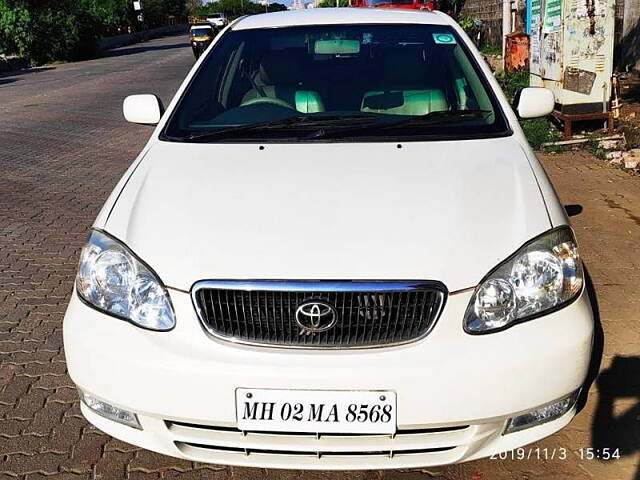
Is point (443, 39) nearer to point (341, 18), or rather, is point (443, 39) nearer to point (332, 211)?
point (341, 18)

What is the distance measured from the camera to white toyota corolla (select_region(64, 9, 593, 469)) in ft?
7.36

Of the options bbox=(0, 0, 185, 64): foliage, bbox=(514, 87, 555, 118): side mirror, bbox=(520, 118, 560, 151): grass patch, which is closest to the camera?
bbox=(514, 87, 555, 118): side mirror

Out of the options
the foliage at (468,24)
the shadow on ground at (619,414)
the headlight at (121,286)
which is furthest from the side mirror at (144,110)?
the foliage at (468,24)

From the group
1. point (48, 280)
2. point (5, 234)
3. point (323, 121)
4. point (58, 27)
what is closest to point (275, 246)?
point (323, 121)

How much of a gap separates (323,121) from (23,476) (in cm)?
196

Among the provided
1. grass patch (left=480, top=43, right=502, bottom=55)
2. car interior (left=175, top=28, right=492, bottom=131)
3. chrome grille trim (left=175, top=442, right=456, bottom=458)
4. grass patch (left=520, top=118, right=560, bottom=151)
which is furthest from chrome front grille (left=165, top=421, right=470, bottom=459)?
grass patch (left=480, top=43, right=502, bottom=55)

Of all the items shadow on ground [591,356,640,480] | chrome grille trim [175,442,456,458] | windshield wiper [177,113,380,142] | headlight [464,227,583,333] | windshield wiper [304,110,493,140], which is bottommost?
shadow on ground [591,356,640,480]

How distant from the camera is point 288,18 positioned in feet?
13.5

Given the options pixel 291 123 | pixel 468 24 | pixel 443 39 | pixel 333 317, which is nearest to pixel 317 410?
pixel 333 317

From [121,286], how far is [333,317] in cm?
76

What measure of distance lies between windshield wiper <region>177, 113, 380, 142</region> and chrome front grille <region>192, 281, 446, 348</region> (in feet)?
3.79

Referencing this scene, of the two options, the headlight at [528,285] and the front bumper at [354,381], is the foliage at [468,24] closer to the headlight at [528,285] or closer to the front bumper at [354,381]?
the headlight at [528,285]

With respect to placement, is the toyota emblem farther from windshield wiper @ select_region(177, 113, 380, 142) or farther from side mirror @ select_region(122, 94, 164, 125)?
side mirror @ select_region(122, 94, 164, 125)

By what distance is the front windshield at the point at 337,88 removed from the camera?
10.7 feet
